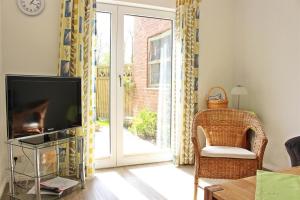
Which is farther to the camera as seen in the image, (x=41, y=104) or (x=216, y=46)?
(x=216, y=46)

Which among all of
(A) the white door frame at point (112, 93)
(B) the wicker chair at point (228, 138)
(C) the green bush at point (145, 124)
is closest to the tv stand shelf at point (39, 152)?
(A) the white door frame at point (112, 93)

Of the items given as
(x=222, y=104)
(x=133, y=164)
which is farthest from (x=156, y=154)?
(x=222, y=104)

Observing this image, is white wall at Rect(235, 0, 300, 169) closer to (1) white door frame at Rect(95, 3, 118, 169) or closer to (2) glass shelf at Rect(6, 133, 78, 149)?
(1) white door frame at Rect(95, 3, 118, 169)

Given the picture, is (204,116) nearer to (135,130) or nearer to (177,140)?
(177,140)

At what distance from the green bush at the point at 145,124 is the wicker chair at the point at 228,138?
84cm

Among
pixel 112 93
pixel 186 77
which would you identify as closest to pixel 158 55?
pixel 186 77

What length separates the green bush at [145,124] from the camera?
11.3 ft

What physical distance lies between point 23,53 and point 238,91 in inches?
101

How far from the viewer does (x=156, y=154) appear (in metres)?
3.53

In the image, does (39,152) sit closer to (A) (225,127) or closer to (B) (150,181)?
(B) (150,181)

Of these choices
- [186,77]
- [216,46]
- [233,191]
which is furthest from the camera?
Result: [216,46]

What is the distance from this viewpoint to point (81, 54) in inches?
109

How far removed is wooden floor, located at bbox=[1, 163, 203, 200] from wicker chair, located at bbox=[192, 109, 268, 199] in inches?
13.5

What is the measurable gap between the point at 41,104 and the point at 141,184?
1325 mm
